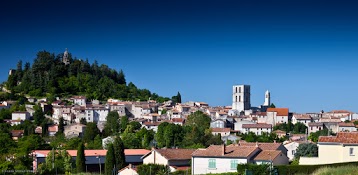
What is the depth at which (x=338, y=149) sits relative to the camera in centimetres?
2853

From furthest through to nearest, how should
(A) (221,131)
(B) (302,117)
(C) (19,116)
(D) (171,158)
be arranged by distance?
(B) (302,117) → (C) (19,116) → (A) (221,131) → (D) (171,158)

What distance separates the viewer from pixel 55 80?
348 ft

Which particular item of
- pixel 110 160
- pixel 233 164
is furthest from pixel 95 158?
pixel 233 164

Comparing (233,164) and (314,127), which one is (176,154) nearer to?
(233,164)

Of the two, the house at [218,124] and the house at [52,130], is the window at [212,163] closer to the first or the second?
the house at [52,130]

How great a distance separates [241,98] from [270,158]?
276 ft

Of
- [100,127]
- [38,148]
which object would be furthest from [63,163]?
[100,127]

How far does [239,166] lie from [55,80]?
83.2 metres

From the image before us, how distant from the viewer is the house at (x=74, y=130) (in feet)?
252

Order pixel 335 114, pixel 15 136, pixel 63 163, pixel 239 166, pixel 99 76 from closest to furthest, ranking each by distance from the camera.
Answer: pixel 239 166
pixel 63 163
pixel 15 136
pixel 335 114
pixel 99 76

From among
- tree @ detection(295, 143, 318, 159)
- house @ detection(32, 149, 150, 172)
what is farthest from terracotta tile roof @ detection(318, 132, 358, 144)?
house @ detection(32, 149, 150, 172)

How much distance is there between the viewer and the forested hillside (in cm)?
10338

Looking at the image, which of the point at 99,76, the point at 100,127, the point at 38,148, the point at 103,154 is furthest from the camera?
the point at 99,76

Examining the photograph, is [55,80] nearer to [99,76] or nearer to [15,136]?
[99,76]
